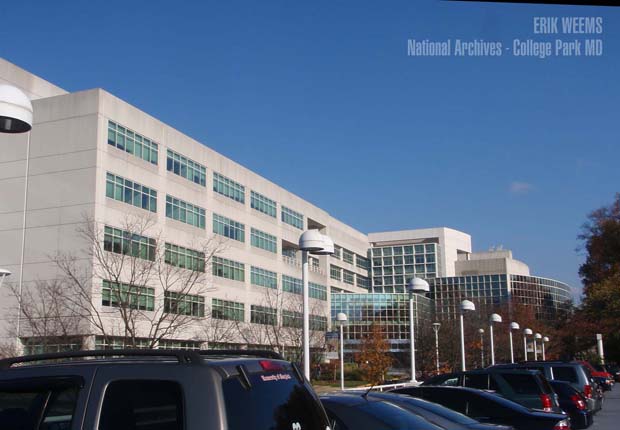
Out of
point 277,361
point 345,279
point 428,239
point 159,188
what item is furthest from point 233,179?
point 428,239

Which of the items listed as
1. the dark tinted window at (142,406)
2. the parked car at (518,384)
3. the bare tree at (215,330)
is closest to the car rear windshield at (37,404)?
the dark tinted window at (142,406)

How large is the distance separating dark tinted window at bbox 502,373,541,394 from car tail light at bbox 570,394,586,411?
3906 millimetres

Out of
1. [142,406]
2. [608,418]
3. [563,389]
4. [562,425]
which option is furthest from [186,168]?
[142,406]

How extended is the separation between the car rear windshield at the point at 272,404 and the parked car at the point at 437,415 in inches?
168

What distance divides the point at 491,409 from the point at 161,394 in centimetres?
886

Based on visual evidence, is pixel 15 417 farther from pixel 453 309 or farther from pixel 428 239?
pixel 428 239

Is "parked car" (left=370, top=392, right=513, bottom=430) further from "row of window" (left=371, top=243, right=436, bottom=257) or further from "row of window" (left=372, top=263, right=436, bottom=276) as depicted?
"row of window" (left=371, top=243, right=436, bottom=257)

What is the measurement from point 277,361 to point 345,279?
85.3m

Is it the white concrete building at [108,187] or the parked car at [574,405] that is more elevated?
the white concrete building at [108,187]

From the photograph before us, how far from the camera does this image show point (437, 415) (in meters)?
9.05

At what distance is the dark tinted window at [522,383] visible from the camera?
1505cm

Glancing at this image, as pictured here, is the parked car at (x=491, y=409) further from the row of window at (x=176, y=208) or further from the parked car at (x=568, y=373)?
the row of window at (x=176, y=208)

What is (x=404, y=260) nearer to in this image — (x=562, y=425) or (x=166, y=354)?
(x=562, y=425)

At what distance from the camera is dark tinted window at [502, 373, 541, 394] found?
15.0m
